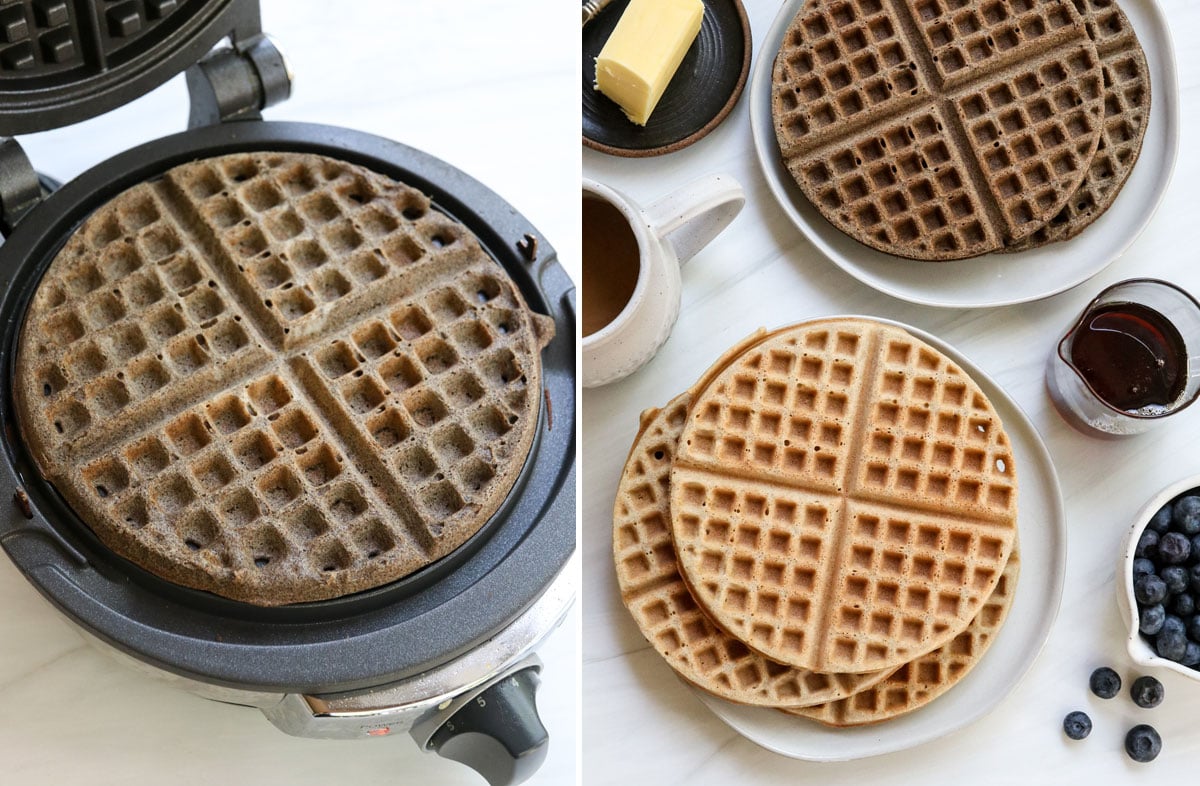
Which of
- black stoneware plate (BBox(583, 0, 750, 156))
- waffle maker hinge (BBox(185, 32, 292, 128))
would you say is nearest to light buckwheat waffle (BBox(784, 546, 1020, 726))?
black stoneware plate (BBox(583, 0, 750, 156))

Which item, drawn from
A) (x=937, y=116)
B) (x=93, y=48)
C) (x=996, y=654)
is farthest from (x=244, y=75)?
(x=996, y=654)

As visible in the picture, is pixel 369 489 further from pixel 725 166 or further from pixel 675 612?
pixel 725 166

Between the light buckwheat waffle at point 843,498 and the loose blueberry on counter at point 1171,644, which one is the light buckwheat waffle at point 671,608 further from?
the loose blueberry on counter at point 1171,644

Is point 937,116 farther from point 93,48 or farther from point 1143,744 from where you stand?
point 93,48

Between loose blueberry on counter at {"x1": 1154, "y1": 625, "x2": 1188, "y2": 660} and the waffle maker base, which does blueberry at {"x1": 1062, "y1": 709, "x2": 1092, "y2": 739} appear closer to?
loose blueberry on counter at {"x1": 1154, "y1": 625, "x2": 1188, "y2": 660}

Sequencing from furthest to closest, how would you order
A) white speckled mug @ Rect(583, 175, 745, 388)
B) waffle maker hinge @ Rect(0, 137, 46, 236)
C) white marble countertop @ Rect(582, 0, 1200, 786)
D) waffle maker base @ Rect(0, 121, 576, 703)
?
white marble countertop @ Rect(582, 0, 1200, 786)
white speckled mug @ Rect(583, 175, 745, 388)
waffle maker hinge @ Rect(0, 137, 46, 236)
waffle maker base @ Rect(0, 121, 576, 703)

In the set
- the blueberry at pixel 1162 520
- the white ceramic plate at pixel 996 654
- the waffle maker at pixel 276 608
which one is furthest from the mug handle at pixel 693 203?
the blueberry at pixel 1162 520
